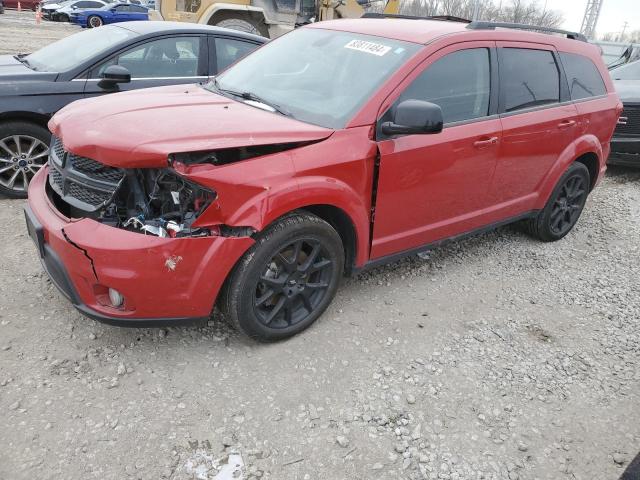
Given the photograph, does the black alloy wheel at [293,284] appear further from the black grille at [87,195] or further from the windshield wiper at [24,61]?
the windshield wiper at [24,61]

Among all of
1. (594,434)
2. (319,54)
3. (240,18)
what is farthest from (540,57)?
(240,18)

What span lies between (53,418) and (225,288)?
1012 millimetres

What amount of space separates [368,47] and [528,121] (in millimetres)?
1423

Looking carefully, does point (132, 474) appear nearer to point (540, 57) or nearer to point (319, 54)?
point (319, 54)

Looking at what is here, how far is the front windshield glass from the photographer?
4.88 m

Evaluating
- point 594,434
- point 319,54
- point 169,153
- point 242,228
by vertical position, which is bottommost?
point 594,434

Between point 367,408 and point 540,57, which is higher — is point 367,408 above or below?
below

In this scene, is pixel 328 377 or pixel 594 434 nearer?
pixel 594 434

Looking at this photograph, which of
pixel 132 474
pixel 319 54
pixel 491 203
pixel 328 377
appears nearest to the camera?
pixel 132 474

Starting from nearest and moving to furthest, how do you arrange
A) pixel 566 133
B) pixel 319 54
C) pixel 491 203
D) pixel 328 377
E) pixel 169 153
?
1. pixel 169 153
2. pixel 328 377
3. pixel 319 54
4. pixel 491 203
5. pixel 566 133

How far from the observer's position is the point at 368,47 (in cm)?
344

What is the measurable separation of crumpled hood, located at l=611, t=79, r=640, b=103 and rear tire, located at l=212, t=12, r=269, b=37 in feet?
24.0

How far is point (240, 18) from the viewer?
11.9 metres

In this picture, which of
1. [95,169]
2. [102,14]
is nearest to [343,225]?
[95,169]
